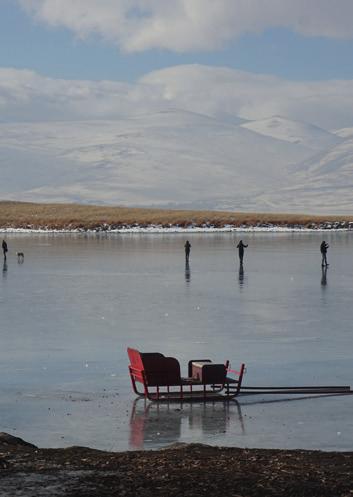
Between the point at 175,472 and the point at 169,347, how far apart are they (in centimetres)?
1110

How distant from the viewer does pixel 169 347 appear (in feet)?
72.2

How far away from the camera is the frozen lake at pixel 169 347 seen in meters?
14.8

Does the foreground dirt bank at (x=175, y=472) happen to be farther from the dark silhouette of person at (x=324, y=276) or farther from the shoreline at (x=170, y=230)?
the shoreline at (x=170, y=230)

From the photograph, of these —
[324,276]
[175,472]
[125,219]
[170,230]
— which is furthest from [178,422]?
[125,219]

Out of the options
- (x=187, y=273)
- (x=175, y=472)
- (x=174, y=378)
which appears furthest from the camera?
(x=187, y=273)

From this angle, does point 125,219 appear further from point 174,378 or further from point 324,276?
point 174,378

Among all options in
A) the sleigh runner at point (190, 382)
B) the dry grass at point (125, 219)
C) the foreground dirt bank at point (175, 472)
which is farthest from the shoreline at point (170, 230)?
the foreground dirt bank at point (175, 472)

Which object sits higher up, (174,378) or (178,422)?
(174,378)

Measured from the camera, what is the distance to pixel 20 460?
11.6m

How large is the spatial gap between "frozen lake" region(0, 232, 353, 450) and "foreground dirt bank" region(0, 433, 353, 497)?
156 cm

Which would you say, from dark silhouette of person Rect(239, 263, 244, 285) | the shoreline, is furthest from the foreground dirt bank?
the shoreline

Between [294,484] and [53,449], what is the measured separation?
3447 millimetres

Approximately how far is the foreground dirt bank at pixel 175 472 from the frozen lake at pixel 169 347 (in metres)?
1.56

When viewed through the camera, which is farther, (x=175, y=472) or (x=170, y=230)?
(x=170, y=230)
